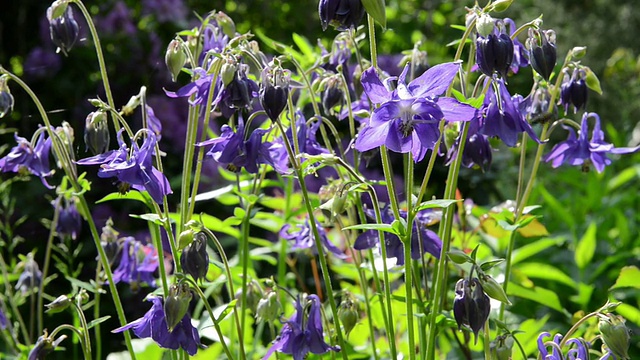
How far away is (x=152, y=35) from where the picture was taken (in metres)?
5.39

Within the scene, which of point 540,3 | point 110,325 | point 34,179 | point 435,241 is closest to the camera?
point 435,241

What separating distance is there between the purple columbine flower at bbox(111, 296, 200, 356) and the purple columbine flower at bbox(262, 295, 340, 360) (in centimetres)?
27

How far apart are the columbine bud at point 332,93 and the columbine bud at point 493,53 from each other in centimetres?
51

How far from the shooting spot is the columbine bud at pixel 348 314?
190cm

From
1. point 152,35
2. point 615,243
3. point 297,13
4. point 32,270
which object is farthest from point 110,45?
point 615,243

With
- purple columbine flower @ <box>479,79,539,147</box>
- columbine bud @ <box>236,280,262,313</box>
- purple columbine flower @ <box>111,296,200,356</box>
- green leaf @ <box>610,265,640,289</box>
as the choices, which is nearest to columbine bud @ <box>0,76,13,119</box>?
purple columbine flower @ <box>111,296,200,356</box>

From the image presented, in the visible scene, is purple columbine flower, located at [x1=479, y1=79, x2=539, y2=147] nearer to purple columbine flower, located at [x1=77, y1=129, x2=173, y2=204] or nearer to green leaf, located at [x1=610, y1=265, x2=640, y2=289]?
purple columbine flower, located at [x1=77, y1=129, x2=173, y2=204]

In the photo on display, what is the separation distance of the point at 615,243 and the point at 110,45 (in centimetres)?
343

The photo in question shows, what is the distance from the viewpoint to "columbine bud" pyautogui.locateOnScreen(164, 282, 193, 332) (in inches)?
58.9

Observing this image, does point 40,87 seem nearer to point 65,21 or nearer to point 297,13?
point 297,13

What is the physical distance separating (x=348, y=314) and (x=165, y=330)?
49 cm

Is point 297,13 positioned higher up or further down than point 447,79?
further down

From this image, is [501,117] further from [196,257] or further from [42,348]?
[42,348]

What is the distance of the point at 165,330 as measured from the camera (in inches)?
62.7
